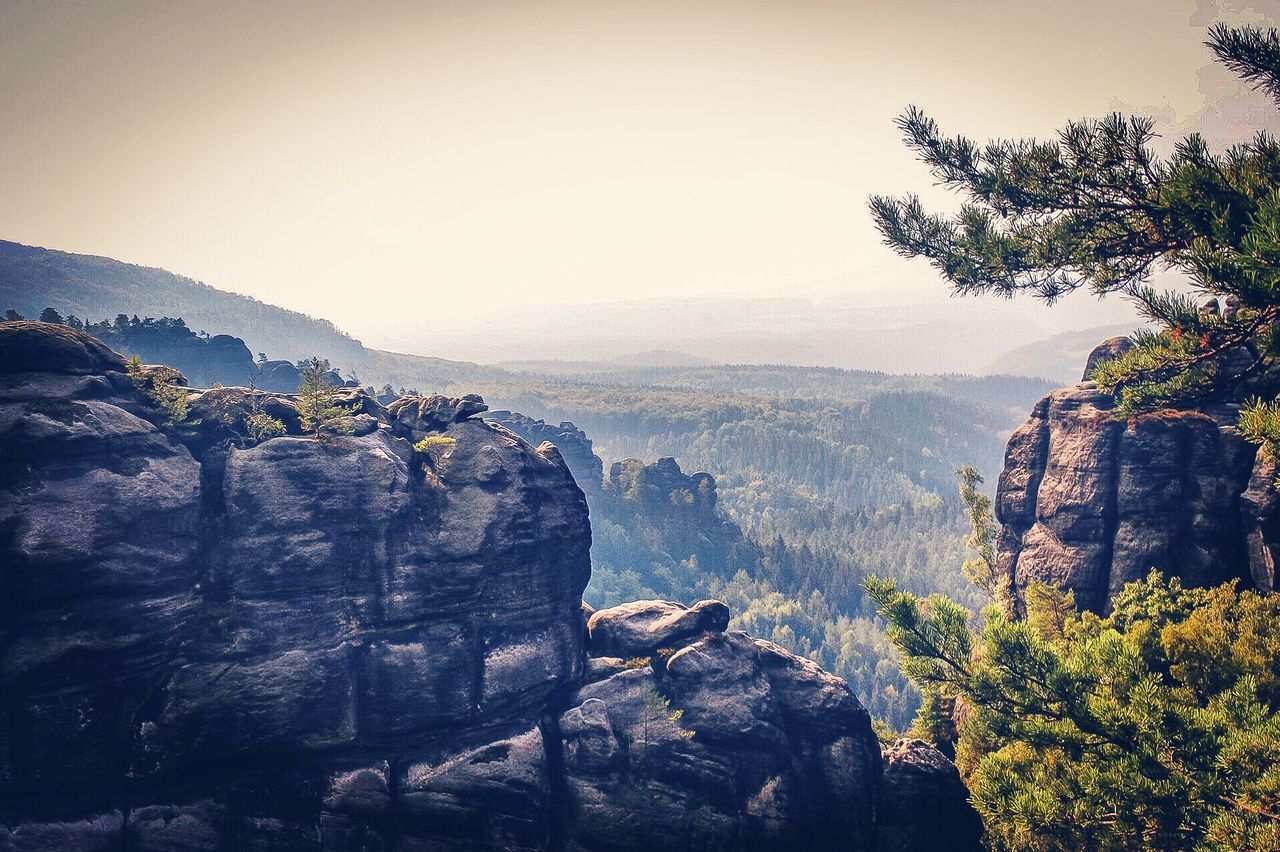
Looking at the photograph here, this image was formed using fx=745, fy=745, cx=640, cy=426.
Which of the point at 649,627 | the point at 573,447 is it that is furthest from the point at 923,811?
the point at 573,447

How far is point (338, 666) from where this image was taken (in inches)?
1200

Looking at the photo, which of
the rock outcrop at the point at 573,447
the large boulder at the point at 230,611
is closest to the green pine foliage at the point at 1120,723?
the large boulder at the point at 230,611

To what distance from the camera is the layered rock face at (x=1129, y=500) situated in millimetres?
32094

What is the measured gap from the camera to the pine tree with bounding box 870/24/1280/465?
19266 millimetres

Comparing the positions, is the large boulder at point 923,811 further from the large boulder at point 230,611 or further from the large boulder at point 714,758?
the large boulder at point 230,611

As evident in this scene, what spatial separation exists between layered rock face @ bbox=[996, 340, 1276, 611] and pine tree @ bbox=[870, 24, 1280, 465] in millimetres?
10397

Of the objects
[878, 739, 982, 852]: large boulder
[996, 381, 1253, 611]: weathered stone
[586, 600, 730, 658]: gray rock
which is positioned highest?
[996, 381, 1253, 611]: weathered stone

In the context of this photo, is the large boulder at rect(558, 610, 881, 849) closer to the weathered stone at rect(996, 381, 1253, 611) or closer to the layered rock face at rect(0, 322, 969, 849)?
the layered rock face at rect(0, 322, 969, 849)

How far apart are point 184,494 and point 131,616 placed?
4.96 meters

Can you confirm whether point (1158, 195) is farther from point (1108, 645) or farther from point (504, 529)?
point (504, 529)

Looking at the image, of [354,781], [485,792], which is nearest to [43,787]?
[354,781]

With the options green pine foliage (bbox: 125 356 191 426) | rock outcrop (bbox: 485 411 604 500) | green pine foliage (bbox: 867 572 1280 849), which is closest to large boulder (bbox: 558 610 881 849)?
green pine foliage (bbox: 867 572 1280 849)

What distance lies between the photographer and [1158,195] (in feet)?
70.5

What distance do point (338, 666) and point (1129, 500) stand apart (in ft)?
119
